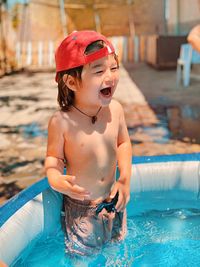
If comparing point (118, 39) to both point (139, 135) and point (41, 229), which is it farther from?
point (41, 229)

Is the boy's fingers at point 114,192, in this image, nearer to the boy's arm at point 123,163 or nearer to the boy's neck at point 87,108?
the boy's arm at point 123,163

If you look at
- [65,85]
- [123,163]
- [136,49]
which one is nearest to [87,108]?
[65,85]

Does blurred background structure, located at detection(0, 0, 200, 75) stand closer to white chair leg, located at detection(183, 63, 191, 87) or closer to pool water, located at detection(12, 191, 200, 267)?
white chair leg, located at detection(183, 63, 191, 87)

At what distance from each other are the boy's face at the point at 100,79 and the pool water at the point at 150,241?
86 cm

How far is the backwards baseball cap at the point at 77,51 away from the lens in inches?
70.9

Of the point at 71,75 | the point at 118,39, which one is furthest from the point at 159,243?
the point at 118,39

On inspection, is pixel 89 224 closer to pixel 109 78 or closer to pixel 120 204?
pixel 120 204

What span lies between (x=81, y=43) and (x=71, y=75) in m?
0.16

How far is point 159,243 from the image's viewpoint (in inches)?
97.9

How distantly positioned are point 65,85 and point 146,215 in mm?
1253

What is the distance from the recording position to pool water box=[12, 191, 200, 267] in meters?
2.25

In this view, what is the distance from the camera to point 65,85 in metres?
1.95

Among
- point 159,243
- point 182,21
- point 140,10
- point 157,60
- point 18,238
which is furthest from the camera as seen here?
point 140,10

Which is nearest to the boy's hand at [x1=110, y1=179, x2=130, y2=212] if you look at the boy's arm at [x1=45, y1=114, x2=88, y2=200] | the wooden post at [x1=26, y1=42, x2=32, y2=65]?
the boy's arm at [x1=45, y1=114, x2=88, y2=200]
